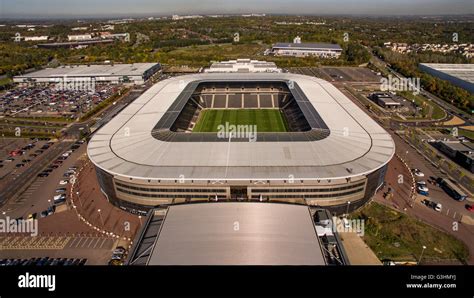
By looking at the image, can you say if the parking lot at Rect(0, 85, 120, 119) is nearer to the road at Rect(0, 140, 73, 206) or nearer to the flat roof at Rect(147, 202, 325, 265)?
the road at Rect(0, 140, 73, 206)

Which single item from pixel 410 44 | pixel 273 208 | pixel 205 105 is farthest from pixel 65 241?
pixel 410 44

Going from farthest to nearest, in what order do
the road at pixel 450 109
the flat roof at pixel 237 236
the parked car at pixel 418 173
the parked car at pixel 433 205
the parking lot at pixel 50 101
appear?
the parking lot at pixel 50 101 → the road at pixel 450 109 → the parked car at pixel 418 173 → the parked car at pixel 433 205 → the flat roof at pixel 237 236

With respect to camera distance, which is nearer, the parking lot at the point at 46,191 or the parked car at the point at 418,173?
the parking lot at the point at 46,191

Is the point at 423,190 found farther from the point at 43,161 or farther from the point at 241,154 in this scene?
the point at 43,161

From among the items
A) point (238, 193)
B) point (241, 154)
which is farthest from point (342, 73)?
point (238, 193)
